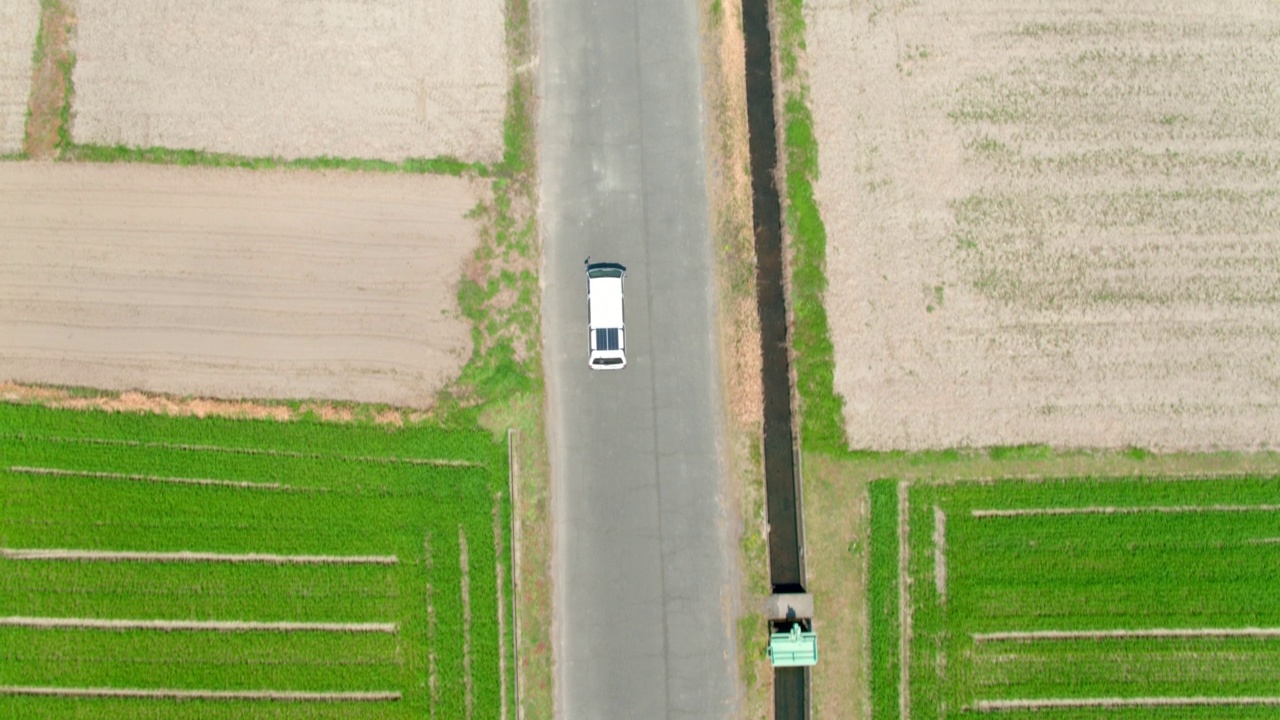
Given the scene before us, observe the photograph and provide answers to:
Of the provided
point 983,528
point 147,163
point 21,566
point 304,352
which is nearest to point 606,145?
point 304,352

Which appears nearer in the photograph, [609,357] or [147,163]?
[609,357]

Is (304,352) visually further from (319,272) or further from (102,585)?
(102,585)

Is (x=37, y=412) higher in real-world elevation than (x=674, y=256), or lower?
lower

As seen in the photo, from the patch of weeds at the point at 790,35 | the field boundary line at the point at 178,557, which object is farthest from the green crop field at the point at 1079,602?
the field boundary line at the point at 178,557

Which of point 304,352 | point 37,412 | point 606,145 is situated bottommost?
point 37,412

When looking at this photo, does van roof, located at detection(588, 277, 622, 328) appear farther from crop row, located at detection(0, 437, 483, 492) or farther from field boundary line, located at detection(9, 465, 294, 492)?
field boundary line, located at detection(9, 465, 294, 492)

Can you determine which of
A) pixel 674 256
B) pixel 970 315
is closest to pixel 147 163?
pixel 674 256
